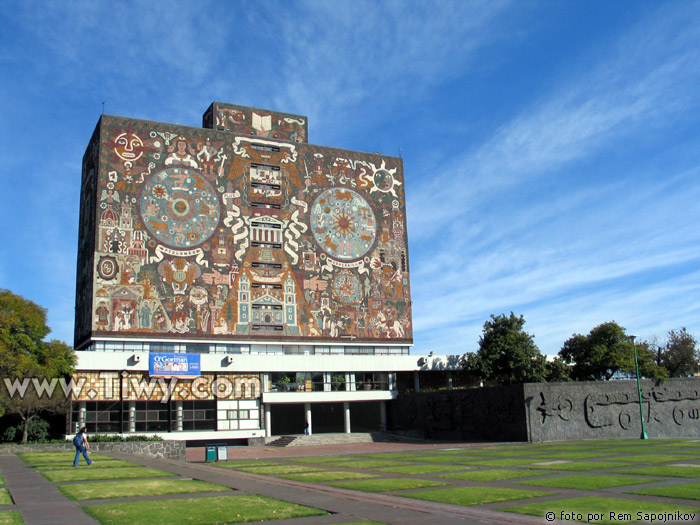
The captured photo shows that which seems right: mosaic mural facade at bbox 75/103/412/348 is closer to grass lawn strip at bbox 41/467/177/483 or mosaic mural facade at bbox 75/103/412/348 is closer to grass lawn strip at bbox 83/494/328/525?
grass lawn strip at bbox 41/467/177/483

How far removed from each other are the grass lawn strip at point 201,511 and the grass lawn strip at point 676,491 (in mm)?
8564

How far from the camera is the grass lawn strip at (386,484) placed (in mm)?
19000

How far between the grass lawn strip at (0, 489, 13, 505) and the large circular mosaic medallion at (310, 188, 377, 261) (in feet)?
178

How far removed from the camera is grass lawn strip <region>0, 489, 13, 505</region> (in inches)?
643

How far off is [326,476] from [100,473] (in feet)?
27.7

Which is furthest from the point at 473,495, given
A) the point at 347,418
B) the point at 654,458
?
the point at 347,418

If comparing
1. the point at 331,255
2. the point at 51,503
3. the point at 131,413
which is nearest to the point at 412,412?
the point at 331,255

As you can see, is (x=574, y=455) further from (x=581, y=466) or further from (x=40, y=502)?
(x=40, y=502)

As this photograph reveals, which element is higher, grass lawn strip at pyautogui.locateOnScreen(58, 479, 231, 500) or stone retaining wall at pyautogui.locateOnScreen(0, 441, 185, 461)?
grass lawn strip at pyautogui.locateOnScreen(58, 479, 231, 500)

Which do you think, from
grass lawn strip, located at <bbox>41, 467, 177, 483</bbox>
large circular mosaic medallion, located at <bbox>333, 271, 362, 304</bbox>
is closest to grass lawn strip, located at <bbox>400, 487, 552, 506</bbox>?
grass lawn strip, located at <bbox>41, 467, 177, 483</bbox>

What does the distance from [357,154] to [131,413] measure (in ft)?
127

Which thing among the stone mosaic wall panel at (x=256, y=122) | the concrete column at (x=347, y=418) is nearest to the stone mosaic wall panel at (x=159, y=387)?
the concrete column at (x=347, y=418)

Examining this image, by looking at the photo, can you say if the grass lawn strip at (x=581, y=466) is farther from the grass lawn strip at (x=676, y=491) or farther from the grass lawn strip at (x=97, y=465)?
the grass lawn strip at (x=97, y=465)

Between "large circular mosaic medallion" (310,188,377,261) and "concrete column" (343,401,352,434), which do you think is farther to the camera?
"large circular mosaic medallion" (310,188,377,261)
